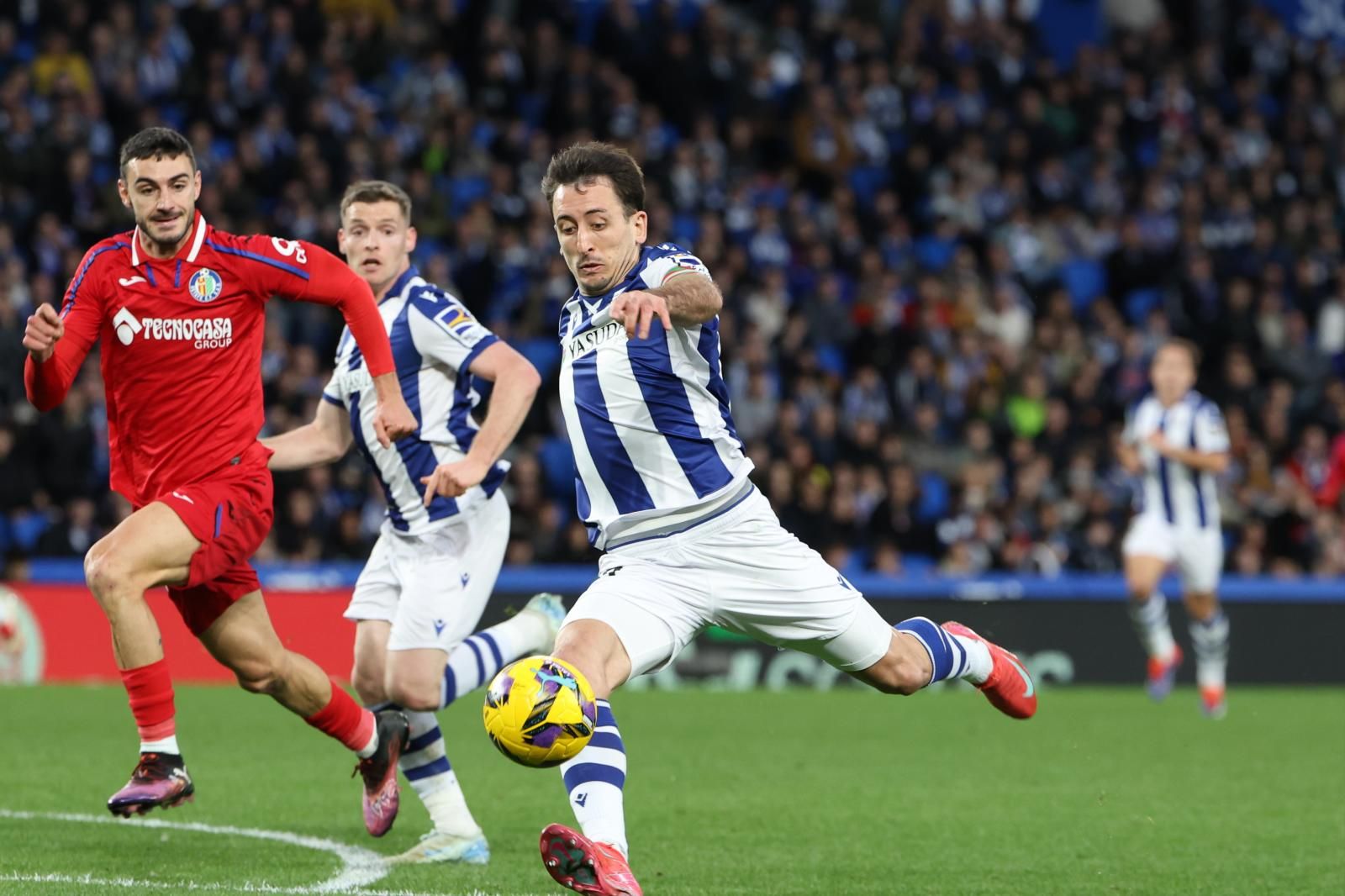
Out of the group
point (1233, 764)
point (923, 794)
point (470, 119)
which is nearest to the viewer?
point (923, 794)

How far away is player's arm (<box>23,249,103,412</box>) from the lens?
629cm

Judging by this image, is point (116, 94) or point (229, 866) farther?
point (116, 94)

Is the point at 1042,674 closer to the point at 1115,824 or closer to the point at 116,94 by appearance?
the point at 1115,824

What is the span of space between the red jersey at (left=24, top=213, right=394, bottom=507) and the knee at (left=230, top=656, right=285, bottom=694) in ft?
2.31

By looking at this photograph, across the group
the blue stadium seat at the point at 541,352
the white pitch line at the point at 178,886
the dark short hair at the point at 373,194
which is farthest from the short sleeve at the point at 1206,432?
the white pitch line at the point at 178,886

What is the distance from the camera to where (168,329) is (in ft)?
22.2

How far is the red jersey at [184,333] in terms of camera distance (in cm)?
676

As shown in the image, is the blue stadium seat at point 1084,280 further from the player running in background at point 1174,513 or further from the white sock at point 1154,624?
the white sock at point 1154,624

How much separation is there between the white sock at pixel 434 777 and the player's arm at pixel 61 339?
6.25 feet

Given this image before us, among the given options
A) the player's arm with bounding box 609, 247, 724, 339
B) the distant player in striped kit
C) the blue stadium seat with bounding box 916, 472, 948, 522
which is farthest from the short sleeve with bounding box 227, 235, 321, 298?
the blue stadium seat with bounding box 916, 472, 948, 522

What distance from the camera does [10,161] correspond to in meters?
17.4

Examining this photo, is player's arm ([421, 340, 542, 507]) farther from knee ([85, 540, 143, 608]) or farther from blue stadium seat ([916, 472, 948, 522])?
blue stadium seat ([916, 472, 948, 522])

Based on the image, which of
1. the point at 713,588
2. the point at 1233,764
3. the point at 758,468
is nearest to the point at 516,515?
the point at 758,468

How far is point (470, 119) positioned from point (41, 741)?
10.6 m
